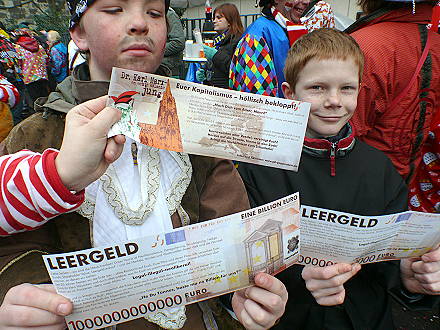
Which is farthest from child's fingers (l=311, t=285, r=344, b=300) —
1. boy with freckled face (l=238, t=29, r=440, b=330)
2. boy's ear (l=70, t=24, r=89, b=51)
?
boy's ear (l=70, t=24, r=89, b=51)

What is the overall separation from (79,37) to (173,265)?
727 millimetres

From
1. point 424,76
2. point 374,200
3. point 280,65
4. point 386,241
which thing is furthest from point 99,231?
point 280,65

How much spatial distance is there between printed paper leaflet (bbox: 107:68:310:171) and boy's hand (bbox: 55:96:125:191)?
52 millimetres

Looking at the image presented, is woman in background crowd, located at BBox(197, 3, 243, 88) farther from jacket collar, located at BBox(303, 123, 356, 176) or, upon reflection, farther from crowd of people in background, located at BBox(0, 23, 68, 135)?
jacket collar, located at BBox(303, 123, 356, 176)

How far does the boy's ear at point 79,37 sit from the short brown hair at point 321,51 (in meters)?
0.85

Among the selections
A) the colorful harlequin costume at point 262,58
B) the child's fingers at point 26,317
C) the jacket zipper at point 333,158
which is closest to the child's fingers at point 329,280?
the jacket zipper at point 333,158

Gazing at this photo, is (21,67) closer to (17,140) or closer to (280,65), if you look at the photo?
(280,65)

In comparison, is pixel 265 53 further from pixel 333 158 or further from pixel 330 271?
pixel 330 271

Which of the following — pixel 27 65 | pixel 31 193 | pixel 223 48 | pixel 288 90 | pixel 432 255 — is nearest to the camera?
pixel 31 193

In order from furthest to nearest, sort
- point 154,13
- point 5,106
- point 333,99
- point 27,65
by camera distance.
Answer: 1. point 27,65
2. point 5,106
3. point 333,99
4. point 154,13

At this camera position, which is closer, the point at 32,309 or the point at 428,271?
the point at 32,309

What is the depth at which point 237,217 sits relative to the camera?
2.53 feet

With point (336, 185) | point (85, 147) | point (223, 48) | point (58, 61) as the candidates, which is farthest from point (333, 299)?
point (58, 61)

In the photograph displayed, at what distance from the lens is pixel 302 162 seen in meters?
1.34
